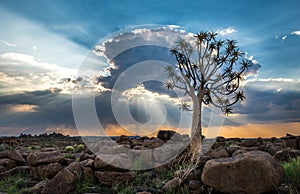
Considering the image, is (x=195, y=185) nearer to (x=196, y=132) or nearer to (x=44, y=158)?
(x=44, y=158)

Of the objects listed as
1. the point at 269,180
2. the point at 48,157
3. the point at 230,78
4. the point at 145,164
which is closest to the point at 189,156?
the point at 145,164

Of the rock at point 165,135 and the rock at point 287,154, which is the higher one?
the rock at point 165,135

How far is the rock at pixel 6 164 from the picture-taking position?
1512 cm

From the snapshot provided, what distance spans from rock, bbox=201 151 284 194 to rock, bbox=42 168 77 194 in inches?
187

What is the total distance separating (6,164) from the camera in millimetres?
15664

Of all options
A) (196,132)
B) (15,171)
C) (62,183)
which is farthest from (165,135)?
(62,183)

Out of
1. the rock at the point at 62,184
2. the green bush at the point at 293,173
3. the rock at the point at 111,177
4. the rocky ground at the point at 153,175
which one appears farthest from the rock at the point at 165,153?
the green bush at the point at 293,173

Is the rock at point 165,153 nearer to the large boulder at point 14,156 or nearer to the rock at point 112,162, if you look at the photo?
the rock at point 112,162

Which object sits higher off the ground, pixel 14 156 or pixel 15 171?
pixel 14 156

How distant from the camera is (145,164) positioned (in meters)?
15.3

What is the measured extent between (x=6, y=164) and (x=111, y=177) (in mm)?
7477

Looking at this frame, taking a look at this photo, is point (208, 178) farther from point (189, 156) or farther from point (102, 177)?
point (189, 156)

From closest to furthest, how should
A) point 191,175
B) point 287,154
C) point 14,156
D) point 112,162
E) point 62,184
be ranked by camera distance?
1. point 62,184
2. point 191,175
3. point 112,162
4. point 287,154
5. point 14,156

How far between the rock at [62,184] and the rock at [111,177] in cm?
159
